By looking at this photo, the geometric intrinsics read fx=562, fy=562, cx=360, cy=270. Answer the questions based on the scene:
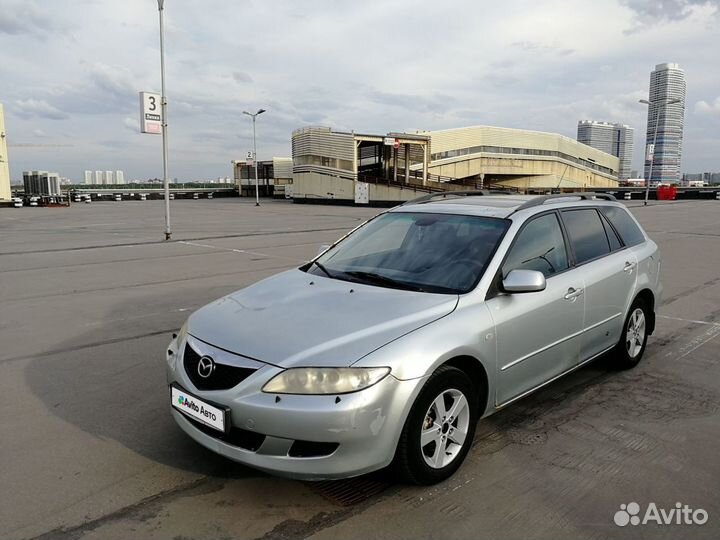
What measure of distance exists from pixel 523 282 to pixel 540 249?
2.51 feet

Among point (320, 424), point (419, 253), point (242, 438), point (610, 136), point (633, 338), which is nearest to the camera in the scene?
→ point (320, 424)

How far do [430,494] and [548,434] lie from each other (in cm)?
119

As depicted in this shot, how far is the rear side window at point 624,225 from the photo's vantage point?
17.3 feet

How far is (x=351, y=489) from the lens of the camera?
3207mm

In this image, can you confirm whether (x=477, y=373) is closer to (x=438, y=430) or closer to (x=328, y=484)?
(x=438, y=430)

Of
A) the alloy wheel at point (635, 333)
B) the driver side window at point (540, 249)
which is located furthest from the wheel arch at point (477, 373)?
the alloy wheel at point (635, 333)

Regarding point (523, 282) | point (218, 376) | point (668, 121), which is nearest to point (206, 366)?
point (218, 376)

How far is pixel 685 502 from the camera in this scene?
10.2ft

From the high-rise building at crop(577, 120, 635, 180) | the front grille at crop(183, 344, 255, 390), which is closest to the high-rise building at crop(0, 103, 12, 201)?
the front grille at crop(183, 344, 255, 390)

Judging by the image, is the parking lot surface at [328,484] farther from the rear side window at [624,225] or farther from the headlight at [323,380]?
the rear side window at [624,225]

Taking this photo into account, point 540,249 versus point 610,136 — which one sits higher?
point 610,136

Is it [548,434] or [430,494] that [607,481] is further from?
[430,494]

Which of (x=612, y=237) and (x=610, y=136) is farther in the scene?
(x=610, y=136)

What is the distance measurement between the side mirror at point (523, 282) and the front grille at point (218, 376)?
1715mm
